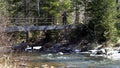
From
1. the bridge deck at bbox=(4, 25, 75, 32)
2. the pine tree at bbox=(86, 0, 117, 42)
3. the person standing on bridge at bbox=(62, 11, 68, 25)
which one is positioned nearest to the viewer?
the pine tree at bbox=(86, 0, 117, 42)

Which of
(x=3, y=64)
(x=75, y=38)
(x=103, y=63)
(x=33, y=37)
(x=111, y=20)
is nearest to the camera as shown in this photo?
(x=3, y=64)

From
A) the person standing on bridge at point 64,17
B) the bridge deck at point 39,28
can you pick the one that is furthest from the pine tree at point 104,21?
the person standing on bridge at point 64,17

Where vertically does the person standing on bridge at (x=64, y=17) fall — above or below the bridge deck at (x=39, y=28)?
above

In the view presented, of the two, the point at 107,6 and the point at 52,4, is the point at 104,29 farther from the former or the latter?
the point at 52,4

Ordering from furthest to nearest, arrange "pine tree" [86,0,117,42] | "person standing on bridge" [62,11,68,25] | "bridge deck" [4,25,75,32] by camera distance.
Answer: "person standing on bridge" [62,11,68,25], "bridge deck" [4,25,75,32], "pine tree" [86,0,117,42]

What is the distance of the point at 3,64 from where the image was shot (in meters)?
11.9

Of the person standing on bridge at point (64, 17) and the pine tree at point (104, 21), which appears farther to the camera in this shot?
the person standing on bridge at point (64, 17)

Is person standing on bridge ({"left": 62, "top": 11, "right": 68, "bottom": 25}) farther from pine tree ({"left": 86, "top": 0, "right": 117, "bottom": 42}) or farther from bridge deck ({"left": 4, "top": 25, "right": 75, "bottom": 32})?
pine tree ({"left": 86, "top": 0, "right": 117, "bottom": 42})

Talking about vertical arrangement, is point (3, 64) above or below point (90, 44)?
above

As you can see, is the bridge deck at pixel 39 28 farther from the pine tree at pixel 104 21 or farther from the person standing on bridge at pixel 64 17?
the pine tree at pixel 104 21

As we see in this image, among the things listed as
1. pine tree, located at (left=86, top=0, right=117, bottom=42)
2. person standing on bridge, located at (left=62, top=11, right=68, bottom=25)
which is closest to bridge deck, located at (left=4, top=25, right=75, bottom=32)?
person standing on bridge, located at (left=62, top=11, right=68, bottom=25)

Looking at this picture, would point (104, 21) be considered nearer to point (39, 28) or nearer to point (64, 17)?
point (64, 17)

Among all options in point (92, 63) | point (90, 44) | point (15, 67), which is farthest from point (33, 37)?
point (15, 67)

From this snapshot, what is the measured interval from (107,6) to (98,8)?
101 cm
